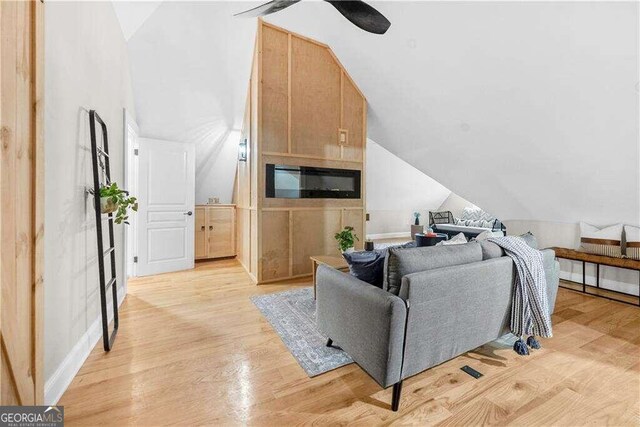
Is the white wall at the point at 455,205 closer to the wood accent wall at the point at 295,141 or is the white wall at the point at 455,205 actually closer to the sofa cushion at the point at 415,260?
the wood accent wall at the point at 295,141

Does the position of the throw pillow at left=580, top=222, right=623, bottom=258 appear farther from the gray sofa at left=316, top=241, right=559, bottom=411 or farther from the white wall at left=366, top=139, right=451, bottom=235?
the white wall at left=366, top=139, right=451, bottom=235

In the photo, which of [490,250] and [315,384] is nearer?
[315,384]

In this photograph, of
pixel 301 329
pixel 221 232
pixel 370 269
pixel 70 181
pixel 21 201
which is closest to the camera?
pixel 21 201

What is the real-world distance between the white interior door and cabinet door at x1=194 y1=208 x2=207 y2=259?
42 centimetres

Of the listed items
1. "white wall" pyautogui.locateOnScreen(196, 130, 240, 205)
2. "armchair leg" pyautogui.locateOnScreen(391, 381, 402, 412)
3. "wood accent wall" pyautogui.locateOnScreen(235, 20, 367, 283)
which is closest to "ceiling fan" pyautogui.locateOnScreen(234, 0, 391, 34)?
"wood accent wall" pyautogui.locateOnScreen(235, 20, 367, 283)

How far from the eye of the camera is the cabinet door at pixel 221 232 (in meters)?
4.80

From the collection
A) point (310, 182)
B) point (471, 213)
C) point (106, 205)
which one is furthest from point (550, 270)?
point (471, 213)

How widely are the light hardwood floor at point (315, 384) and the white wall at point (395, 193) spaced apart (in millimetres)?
4706

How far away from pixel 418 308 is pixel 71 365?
2093 mm

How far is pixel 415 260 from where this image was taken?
1580 millimetres

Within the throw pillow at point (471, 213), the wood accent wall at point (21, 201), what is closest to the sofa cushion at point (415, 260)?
the wood accent wall at point (21, 201)

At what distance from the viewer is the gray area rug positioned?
72.8 inches

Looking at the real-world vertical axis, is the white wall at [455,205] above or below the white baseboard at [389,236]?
above

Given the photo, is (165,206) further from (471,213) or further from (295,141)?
(471,213)
